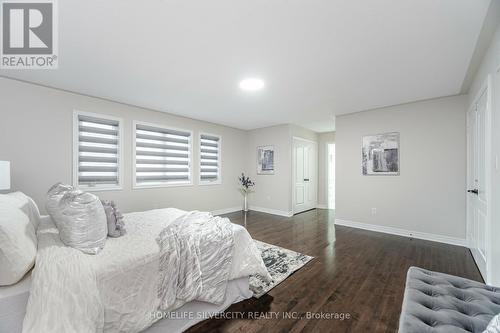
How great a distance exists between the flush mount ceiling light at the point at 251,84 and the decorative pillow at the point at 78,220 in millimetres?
2371

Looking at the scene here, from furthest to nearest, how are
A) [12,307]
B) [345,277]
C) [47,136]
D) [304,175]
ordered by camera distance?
[304,175], [47,136], [345,277], [12,307]

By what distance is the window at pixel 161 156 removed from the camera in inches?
172

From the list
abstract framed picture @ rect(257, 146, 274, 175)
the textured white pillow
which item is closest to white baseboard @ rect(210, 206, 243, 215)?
abstract framed picture @ rect(257, 146, 274, 175)

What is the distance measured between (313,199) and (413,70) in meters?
4.68

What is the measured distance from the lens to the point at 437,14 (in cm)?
175

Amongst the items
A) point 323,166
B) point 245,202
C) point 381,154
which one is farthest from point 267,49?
point 323,166

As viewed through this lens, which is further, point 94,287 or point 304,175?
point 304,175

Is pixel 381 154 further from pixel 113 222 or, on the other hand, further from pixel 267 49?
pixel 113 222

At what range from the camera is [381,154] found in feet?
14.0

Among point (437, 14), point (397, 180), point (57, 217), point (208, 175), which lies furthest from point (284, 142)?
point (57, 217)

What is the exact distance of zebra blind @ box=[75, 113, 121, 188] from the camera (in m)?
3.63

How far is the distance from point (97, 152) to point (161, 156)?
3.94ft

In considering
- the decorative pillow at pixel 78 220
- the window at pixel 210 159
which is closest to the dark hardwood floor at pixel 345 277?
the decorative pillow at pixel 78 220

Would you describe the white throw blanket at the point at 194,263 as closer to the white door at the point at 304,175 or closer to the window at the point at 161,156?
the window at the point at 161,156
